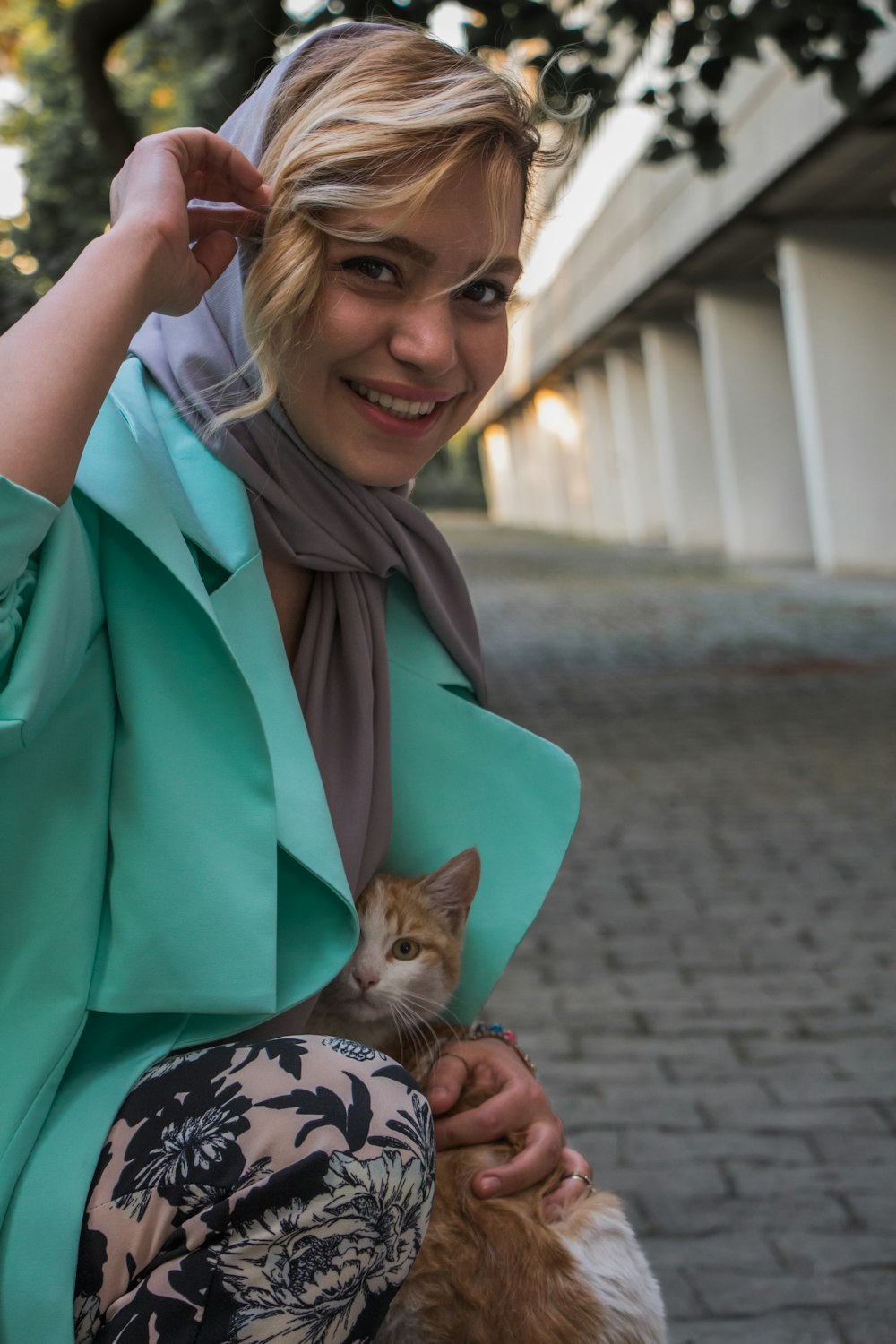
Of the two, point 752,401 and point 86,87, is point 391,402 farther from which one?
point 752,401

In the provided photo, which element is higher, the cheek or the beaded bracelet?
the cheek

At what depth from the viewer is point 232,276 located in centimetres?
217

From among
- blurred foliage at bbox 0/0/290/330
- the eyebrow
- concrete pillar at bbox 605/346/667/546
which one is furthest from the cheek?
concrete pillar at bbox 605/346/667/546

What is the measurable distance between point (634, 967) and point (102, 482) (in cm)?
403

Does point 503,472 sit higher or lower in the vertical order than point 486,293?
lower

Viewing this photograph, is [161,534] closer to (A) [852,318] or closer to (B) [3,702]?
(B) [3,702]

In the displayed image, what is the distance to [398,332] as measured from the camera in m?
2.18

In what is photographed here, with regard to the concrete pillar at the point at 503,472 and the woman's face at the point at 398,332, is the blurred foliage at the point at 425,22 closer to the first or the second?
the woman's face at the point at 398,332

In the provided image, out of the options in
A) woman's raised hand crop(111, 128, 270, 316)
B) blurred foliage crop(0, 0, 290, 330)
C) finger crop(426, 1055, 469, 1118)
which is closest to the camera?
woman's raised hand crop(111, 128, 270, 316)

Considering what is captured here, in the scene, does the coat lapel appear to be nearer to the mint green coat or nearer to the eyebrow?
the mint green coat

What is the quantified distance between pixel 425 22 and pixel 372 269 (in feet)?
19.2

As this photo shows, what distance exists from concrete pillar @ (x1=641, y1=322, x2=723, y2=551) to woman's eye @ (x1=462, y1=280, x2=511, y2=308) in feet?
91.0

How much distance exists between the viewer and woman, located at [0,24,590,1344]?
178 cm

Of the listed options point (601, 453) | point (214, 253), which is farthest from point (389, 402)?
point (601, 453)
